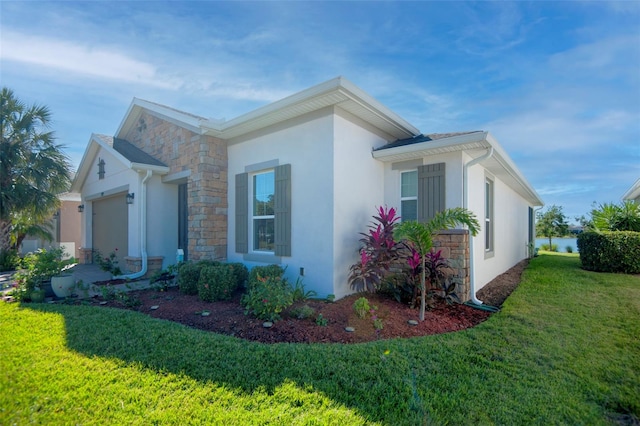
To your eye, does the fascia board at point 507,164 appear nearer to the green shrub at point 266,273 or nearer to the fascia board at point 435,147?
the fascia board at point 435,147

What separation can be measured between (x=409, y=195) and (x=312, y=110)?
9.56 feet

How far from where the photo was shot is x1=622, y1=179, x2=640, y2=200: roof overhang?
12.6m

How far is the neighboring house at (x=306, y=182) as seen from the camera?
5914 mm

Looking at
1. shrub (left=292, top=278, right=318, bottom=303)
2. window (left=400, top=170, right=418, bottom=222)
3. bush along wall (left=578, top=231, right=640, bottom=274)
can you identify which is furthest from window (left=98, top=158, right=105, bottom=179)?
bush along wall (left=578, top=231, right=640, bottom=274)

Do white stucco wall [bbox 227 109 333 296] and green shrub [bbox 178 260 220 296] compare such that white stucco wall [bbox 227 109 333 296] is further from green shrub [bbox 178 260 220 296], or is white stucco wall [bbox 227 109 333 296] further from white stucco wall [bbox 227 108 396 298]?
green shrub [bbox 178 260 220 296]

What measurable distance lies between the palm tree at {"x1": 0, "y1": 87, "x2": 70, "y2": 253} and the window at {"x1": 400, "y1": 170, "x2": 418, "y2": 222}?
12406mm

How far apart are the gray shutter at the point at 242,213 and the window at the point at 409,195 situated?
379 cm

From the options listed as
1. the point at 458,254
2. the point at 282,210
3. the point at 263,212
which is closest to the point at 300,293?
the point at 282,210

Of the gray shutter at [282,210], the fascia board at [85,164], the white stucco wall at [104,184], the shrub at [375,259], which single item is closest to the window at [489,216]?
the shrub at [375,259]

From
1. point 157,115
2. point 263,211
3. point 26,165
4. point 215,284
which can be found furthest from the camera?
point 26,165

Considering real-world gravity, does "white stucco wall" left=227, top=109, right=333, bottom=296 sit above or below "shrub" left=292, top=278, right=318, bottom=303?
above

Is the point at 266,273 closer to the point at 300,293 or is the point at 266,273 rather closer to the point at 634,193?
the point at 300,293

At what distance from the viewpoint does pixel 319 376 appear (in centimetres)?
311

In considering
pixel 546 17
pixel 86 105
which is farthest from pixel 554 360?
pixel 86 105
